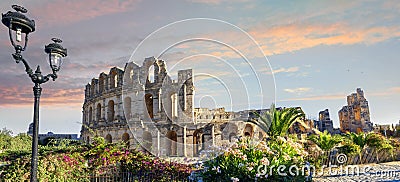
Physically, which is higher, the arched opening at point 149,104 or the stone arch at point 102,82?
the stone arch at point 102,82

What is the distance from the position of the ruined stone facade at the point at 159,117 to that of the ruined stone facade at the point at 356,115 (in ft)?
64.1

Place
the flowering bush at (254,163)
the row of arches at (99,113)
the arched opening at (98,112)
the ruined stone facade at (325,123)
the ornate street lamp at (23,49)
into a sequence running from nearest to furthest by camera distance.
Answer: the ornate street lamp at (23,49) → the flowering bush at (254,163) → the row of arches at (99,113) → the arched opening at (98,112) → the ruined stone facade at (325,123)

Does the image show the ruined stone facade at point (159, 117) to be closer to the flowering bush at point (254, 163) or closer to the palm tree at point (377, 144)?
the palm tree at point (377, 144)

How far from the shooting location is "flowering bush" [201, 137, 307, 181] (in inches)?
338

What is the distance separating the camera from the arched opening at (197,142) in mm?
26956

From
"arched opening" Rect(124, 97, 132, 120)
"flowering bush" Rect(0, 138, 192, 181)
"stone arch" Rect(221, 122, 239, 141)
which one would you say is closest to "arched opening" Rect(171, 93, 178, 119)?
"arched opening" Rect(124, 97, 132, 120)

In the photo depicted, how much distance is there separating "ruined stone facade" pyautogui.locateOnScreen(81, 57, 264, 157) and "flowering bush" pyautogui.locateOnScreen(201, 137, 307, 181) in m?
15.9

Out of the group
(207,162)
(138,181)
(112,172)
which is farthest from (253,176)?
(112,172)

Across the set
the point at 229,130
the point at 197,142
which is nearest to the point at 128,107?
the point at 197,142

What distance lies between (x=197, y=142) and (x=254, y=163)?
20161 millimetres

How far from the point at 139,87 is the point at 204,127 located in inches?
262

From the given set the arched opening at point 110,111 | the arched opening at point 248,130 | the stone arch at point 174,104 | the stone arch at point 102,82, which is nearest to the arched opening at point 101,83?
the stone arch at point 102,82

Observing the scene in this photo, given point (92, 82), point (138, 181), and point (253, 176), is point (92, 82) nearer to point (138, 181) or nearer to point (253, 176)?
point (138, 181)

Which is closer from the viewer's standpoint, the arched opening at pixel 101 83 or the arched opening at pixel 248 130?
the arched opening at pixel 248 130
